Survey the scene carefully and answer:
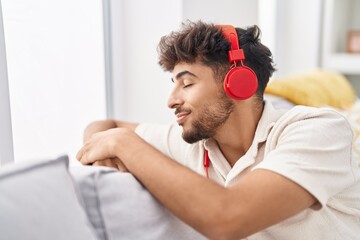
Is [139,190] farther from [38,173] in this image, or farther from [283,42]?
[283,42]

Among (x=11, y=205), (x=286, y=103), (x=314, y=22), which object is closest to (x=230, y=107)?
(x=11, y=205)

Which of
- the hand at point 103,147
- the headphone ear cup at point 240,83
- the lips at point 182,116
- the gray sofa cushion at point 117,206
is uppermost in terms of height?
the headphone ear cup at point 240,83

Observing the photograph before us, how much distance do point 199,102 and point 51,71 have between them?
1.70 ft

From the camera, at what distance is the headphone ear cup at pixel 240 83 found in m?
1.08

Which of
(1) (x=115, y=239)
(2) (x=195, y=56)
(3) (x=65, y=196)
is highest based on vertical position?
(2) (x=195, y=56)

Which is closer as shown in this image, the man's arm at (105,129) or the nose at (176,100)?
the man's arm at (105,129)

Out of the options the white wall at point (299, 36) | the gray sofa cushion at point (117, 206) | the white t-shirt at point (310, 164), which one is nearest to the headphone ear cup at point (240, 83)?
the white t-shirt at point (310, 164)

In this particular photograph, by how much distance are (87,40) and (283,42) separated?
1.77m

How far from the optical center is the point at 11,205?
683 mm

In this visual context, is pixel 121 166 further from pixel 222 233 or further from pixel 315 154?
pixel 315 154

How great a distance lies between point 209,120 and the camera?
3.71 feet

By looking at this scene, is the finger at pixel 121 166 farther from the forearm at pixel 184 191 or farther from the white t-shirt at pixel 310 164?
the white t-shirt at pixel 310 164

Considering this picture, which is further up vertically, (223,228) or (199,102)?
(199,102)

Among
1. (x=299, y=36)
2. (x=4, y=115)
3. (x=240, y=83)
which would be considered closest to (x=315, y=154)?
(x=240, y=83)
